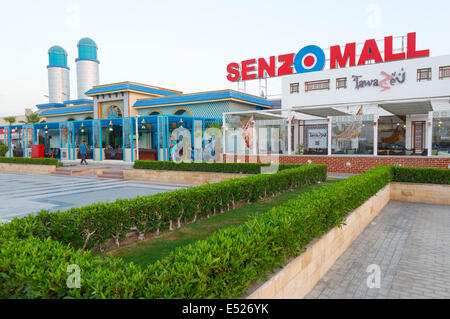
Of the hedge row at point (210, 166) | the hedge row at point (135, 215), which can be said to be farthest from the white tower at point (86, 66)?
the hedge row at point (135, 215)

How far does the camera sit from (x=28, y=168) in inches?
826

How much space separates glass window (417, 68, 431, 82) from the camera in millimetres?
18953

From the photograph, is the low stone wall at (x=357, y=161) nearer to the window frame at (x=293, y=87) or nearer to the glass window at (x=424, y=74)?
the glass window at (x=424, y=74)

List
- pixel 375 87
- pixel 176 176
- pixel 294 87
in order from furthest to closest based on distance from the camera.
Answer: pixel 294 87 < pixel 375 87 < pixel 176 176

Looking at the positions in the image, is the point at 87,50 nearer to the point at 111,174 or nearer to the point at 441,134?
the point at 111,174

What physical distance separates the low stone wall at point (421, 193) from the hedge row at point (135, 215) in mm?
4807

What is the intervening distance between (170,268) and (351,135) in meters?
17.1

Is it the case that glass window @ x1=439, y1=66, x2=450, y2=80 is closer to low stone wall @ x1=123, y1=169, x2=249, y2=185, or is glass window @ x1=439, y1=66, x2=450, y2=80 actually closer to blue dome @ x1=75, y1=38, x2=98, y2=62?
low stone wall @ x1=123, y1=169, x2=249, y2=185

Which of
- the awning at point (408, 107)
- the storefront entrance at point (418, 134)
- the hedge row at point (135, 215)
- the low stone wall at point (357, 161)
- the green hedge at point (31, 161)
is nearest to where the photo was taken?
the hedge row at point (135, 215)

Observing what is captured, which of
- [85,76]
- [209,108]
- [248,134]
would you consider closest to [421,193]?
[248,134]

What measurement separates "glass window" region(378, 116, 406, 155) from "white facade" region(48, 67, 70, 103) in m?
52.5

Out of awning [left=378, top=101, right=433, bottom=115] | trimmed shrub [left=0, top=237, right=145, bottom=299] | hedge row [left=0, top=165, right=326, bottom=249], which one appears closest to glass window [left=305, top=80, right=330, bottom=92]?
awning [left=378, top=101, right=433, bottom=115]

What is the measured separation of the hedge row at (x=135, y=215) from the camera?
4257 mm
